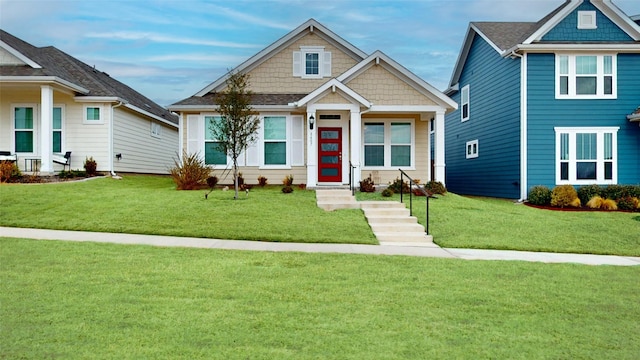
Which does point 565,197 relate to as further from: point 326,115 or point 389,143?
point 326,115

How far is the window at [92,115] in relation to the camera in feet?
66.6

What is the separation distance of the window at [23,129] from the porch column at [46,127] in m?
1.89

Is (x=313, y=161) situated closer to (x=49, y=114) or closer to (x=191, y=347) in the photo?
(x=49, y=114)

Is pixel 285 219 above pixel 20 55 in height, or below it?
below

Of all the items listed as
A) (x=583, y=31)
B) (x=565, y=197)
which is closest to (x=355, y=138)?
(x=565, y=197)

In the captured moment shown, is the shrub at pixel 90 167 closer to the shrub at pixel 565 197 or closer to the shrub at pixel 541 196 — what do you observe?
the shrub at pixel 541 196

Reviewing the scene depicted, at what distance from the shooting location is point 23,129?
19.9 meters

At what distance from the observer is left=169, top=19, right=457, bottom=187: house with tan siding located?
17891 mm

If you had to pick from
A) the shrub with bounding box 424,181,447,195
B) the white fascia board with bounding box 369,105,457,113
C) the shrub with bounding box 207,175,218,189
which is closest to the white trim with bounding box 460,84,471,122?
the white fascia board with bounding box 369,105,457,113

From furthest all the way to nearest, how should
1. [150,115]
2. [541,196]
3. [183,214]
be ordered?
1. [150,115]
2. [541,196]
3. [183,214]

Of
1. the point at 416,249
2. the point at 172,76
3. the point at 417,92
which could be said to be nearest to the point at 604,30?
the point at 417,92

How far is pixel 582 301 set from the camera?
6.18 m

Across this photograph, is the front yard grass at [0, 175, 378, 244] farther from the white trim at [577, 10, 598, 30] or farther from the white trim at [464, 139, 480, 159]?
the white trim at [577, 10, 598, 30]

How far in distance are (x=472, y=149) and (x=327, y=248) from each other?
53.4 feet
